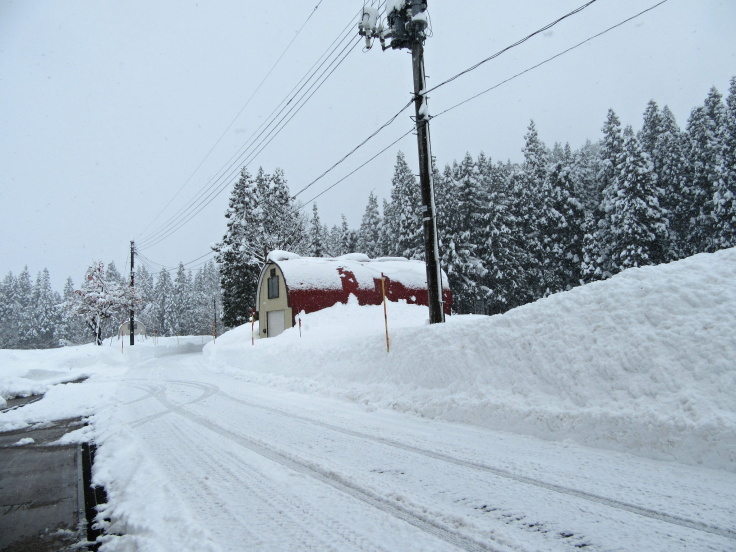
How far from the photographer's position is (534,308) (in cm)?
737

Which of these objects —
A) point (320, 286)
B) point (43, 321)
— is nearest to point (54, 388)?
point (320, 286)

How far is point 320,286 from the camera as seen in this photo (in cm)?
2550

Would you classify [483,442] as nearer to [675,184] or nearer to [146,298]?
[675,184]

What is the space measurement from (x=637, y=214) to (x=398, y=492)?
34.9 m

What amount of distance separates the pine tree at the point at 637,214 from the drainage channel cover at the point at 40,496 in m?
34.6

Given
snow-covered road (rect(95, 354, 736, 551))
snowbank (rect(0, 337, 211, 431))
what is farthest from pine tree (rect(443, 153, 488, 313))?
snow-covered road (rect(95, 354, 736, 551))

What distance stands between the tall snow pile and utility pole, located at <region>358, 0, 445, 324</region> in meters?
1.48

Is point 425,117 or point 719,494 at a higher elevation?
point 425,117

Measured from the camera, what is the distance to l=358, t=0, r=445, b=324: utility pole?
10.1 metres

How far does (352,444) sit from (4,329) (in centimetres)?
10275

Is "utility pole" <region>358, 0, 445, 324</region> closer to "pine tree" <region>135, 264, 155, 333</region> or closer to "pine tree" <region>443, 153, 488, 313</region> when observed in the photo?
"pine tree" <region>443, 153, 488, 313</region>

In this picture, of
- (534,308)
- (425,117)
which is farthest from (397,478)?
(425,117)

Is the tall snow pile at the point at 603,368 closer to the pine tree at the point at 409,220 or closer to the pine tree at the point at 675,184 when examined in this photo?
the pine tree at the point at 409,220

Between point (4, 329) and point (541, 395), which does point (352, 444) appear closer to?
point (541, 395)
